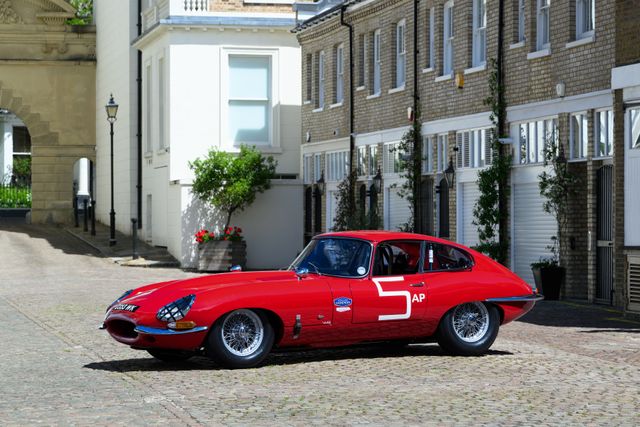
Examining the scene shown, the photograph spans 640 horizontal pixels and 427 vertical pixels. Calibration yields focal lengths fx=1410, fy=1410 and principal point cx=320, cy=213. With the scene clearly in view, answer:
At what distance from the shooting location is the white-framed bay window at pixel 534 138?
2489 centimetres

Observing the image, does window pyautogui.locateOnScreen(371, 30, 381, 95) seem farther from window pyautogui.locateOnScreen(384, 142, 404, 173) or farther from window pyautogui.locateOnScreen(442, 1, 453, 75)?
window pyautogui.locateOnScreen(442, 1, 453, 75)

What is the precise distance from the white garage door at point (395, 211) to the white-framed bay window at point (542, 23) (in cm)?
721

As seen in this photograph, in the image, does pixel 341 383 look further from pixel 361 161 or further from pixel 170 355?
pixel 361 161

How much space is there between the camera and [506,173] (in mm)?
26219

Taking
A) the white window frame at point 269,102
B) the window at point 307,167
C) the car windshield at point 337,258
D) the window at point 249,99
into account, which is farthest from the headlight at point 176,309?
the window at point 249,99

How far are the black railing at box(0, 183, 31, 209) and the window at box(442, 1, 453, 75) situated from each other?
1416 inches

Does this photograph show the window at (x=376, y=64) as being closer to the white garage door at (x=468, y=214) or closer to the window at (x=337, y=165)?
the window at (x=337, y=165)

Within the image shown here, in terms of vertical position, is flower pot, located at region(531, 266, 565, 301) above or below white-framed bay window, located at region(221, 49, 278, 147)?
below

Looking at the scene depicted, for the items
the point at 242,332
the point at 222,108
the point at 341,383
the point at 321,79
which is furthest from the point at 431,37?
the point at 341,383

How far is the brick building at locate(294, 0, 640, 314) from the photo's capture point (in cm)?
2306

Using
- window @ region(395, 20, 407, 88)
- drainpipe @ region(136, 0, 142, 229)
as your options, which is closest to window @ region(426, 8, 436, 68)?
window @ region(395, 20, 407, 88)

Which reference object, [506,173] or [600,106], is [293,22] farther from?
[600,106]

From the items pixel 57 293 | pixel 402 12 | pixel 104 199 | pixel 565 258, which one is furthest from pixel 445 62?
pixel 104 199

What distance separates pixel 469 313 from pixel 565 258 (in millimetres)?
9374
